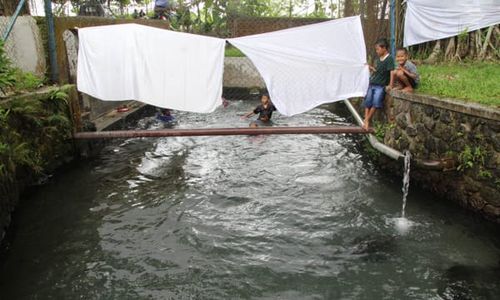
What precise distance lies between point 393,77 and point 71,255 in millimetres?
5825

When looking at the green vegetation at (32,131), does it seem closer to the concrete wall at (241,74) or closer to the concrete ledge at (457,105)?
the concrete ledge at (457,105)

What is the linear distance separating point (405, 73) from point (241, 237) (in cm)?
399

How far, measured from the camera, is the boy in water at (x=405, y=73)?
274 inches

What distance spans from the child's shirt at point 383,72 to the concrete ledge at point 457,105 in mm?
486

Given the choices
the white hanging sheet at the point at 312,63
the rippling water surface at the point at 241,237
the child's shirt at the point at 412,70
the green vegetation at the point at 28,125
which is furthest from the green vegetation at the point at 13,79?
the child's shirt at the point at 412,70

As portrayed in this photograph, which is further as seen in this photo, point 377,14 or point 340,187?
point 377,14

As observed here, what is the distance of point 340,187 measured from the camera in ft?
23.2

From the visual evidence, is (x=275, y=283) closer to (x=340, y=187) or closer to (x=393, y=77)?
(x=340, y=187)

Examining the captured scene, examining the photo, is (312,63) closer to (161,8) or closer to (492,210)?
(492,210)

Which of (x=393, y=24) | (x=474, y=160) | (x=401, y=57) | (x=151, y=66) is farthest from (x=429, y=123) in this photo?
(x=151, y=66)

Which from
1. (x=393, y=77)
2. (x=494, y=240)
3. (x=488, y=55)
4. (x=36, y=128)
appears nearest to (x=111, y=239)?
(x=36, y=128)

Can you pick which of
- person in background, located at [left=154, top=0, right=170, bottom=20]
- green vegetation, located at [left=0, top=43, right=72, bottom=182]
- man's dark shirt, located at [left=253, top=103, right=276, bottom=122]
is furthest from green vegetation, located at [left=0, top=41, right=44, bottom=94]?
person in background, located at [left=154, top=0, right=170, bottom=20]

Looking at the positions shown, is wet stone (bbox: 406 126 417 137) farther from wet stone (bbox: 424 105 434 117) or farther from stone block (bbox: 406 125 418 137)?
wet stone (bbox: 424 105 434 117)

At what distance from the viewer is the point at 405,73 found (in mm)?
7000
